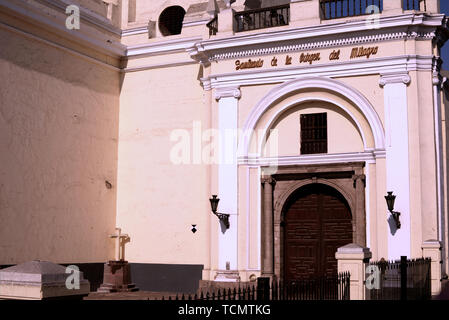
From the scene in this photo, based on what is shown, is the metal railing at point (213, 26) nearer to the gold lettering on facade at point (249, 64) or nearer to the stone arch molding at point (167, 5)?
the gold lettering on facade at point (249, 64)

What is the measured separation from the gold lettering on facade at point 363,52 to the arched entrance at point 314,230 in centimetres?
361

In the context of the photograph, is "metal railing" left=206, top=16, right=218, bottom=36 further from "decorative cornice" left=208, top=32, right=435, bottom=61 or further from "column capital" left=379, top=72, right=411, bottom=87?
"column capital" left=379, top=72, right=411, bottom=87

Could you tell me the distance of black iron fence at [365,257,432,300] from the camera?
12.3m

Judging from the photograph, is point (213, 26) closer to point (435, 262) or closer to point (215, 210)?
point (215, 210)

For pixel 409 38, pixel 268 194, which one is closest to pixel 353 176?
pixel 268 194

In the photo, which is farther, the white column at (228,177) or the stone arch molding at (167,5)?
the stone arch molding at (167,5)

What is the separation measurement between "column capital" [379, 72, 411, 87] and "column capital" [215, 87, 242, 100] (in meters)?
3.92

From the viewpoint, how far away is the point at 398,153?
15.7 meters

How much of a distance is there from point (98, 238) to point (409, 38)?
10536 millimetres

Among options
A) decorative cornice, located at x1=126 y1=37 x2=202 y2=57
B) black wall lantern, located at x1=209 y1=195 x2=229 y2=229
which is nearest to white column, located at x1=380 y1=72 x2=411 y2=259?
black wall lantern, located at x1=209 y1=195 x2=229 y2=229

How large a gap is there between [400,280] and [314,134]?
503 centimetres

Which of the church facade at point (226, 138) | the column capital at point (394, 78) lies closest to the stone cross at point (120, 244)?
the church facade at point (226, 138)

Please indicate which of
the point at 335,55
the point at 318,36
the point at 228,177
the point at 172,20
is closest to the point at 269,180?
the point at 228,177

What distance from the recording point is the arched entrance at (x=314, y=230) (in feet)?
54.9
